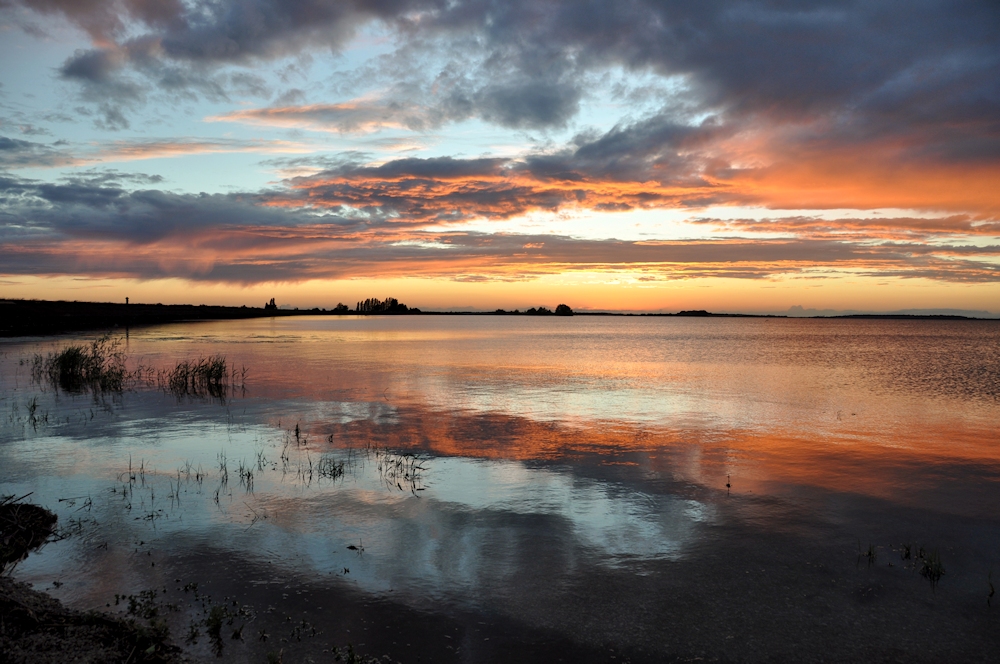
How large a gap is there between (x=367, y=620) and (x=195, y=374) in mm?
31910

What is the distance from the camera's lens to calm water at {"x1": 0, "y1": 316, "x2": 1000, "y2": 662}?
8.86 meters

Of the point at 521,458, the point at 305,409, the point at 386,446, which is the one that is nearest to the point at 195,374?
the point at 305,409

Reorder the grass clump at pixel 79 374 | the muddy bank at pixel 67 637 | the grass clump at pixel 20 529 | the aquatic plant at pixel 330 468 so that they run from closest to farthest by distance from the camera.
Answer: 1. the muddy bank at pixel 67 637
2. the grass clump at pixel 20 529
3. the aquatic plant at pixel 330 468
4. the grass clump at pixel 79 374

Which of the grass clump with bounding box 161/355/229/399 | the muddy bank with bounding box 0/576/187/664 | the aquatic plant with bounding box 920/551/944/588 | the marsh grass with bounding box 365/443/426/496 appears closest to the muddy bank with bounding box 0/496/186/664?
the muddy bank with bounding box 0/576/187/664

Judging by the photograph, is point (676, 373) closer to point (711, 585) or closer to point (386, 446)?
point (386, 446)

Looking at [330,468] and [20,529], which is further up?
[20,529]

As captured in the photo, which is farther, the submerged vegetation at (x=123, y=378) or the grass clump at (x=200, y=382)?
the submerged vegetation at (x=123, y=378)

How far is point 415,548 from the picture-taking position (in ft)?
37.7

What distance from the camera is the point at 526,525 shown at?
12.8 m

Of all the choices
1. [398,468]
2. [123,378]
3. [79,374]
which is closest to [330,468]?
[398,468]

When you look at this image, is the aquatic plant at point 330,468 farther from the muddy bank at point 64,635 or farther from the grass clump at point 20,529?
the muddy bank at point 64,635

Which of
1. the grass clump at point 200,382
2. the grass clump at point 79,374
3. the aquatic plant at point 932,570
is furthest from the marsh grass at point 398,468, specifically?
the grass clump at point 79,374

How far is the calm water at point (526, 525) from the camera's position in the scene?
29.1 feet

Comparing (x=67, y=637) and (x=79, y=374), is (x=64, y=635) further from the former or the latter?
(x=79, y=374)
